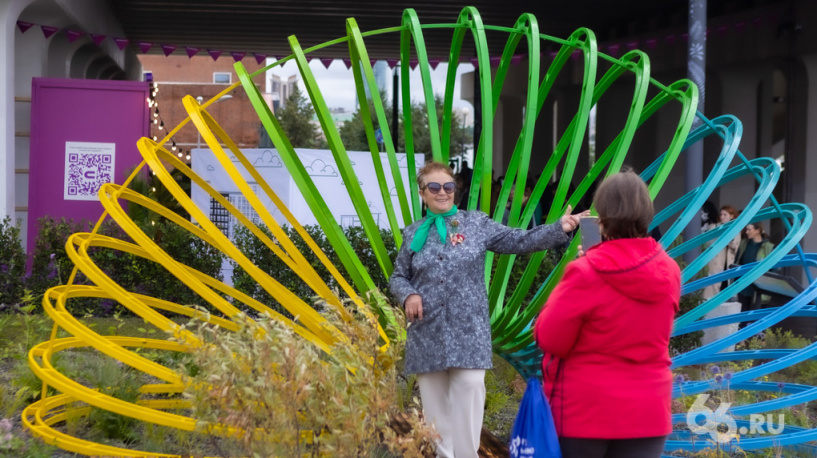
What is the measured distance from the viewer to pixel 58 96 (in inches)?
448

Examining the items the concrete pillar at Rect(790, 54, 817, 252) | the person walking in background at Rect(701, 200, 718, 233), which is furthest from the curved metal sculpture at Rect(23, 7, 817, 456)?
the concrete pillar at Rect(790, 54, 817, 252)

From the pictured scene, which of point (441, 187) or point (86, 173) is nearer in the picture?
point (441, 187)

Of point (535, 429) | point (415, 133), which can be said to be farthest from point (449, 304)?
point (415, 133)

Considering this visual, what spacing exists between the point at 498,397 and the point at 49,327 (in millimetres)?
3388

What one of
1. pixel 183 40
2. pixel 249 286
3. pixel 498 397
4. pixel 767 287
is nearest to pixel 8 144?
pixel 249 286

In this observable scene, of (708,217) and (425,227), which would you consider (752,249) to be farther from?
(425,227)

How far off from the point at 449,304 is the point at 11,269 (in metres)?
6.02

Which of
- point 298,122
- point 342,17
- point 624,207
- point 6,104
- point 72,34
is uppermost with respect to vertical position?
point 298,122

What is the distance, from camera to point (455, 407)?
414cm

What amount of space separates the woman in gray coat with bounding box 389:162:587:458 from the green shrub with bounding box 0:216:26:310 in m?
5.64

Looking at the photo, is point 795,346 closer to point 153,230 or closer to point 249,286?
point 249,286

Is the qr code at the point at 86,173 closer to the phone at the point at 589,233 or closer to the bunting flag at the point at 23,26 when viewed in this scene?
the bunting flag at the point at 23,26

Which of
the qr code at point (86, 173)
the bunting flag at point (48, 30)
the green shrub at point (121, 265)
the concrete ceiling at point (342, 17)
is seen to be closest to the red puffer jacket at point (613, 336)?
the green shrub at point (121, 265)

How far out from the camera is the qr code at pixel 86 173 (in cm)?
1140
